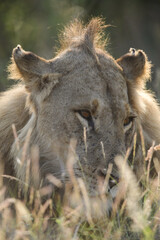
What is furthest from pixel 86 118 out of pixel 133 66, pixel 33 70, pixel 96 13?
pixel 96 13

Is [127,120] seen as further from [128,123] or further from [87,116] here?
[87,116]

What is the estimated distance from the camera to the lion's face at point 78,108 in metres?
4.19

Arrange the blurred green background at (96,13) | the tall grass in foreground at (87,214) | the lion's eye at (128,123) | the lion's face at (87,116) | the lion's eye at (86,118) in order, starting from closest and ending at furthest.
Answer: the tall grass in foreground at (87,214), the lion's face at (87,116), the lion's eye at (86,118), the lion's eye at (128,123), the blurred green background at (96,13)

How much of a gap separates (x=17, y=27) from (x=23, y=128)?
29.6 ft

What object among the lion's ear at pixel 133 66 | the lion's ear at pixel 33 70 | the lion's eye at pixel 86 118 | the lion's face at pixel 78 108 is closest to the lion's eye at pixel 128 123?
the lion's face at pixel 78 108

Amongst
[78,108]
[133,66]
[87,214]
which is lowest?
[87,214]

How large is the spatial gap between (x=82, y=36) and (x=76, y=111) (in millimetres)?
963

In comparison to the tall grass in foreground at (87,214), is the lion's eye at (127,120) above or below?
above

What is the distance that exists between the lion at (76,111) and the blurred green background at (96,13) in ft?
25.1

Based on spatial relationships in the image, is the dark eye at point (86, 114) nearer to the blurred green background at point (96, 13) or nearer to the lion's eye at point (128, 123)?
the lion's eye at point (128, 123)

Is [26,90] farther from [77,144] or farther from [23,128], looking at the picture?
[77,144]

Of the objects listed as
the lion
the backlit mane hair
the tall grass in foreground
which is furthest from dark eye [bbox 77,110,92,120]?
the backlit mane hair

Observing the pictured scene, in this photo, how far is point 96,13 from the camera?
40.7 feet

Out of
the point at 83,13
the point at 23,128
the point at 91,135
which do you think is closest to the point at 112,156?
the point at 91,135
